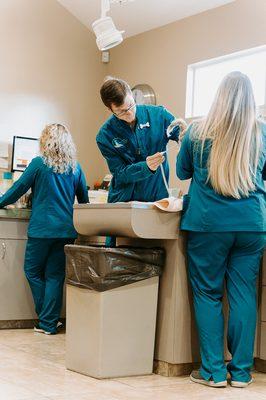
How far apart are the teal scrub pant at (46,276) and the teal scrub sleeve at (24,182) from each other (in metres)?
0.31

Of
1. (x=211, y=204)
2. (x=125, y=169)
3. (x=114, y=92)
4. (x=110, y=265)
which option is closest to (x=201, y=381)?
(x=110, y=265)

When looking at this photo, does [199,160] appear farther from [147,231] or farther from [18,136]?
[18,136]

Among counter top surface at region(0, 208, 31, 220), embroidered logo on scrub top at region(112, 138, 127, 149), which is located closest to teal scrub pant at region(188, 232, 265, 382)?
embroidered logo on scrub top at region(112, 138, 127, 149)

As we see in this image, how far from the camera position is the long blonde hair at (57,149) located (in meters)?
4.12

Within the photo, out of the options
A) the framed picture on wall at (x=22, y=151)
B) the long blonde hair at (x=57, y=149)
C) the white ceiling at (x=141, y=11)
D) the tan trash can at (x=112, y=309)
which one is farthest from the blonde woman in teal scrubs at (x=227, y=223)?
the framed picture on wall at (x=22, y=151)

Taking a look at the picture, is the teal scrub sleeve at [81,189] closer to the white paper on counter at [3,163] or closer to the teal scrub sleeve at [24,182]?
the teal scrub sleeve at [24,182]

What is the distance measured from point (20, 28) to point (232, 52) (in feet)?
6.08

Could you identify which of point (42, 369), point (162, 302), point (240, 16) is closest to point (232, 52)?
point (240, 16)

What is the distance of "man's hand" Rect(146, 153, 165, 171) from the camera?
309cm

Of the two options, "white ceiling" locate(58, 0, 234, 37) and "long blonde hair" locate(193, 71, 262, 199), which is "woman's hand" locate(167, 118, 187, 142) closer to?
"long blonde hair" locate(193, 71, 262, 199)

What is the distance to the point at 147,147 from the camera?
336 cm

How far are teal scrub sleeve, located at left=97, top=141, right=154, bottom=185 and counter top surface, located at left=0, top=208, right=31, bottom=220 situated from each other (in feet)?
3.92

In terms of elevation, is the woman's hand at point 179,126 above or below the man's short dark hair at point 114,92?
below

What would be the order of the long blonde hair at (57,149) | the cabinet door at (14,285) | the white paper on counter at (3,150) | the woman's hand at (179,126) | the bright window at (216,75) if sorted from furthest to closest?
1. the white paper on counter at (3,150)
2. the bright window at (216,75)
3. the cabinet door at (14,285)
4. the long blonde hair at (57,149)
5. the woman's hand at (179,126)
